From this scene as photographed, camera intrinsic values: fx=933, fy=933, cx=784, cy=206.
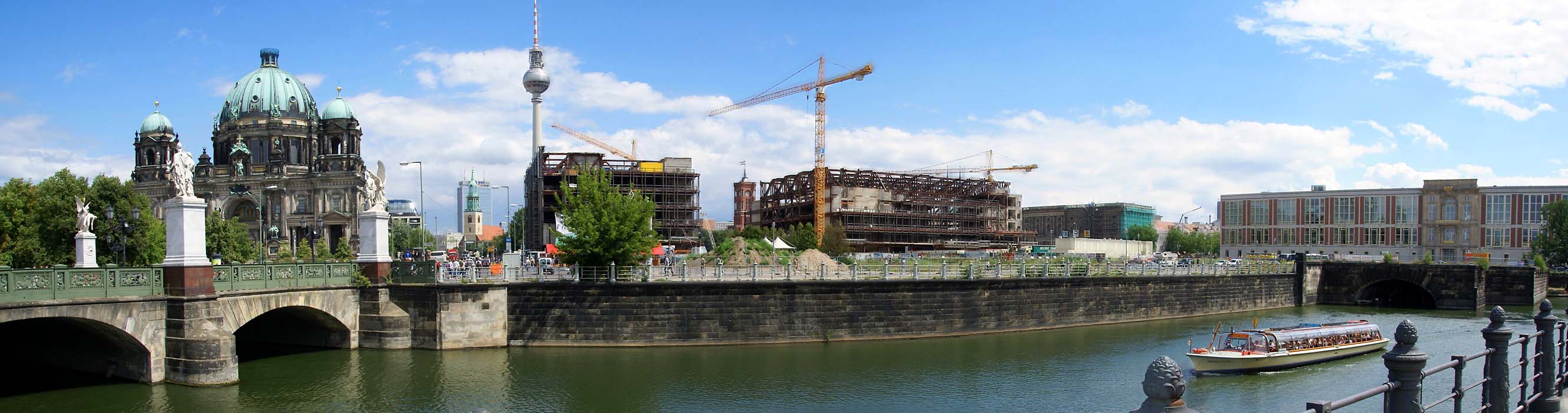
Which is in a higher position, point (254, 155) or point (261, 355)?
point (254, 155)

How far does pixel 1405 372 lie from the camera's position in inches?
276

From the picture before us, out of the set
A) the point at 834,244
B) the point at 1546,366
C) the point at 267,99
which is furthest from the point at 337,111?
the point at 1546,366

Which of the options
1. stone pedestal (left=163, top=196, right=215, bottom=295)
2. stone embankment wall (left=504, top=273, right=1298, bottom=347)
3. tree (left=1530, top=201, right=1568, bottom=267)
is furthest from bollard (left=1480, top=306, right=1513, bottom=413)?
tree (left=1530, top=201, right=1568, bottom=267)

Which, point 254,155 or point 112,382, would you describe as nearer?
point 112,382

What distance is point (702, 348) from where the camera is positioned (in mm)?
37844

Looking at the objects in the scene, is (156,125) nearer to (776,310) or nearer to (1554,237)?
(776,310)

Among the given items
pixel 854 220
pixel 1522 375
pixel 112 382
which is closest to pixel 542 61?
pixel 854 220

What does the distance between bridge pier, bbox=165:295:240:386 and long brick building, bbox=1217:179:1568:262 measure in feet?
316

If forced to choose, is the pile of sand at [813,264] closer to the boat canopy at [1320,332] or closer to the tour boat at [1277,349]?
the tour boat at [1277,349]

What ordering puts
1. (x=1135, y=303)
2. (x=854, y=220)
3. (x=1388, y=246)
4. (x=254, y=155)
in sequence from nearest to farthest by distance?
(x=1135, y=303) < (x=1388, y=246) < (x=254, y=155) < (x=854, y=220)

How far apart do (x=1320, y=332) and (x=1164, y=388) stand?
3733cm

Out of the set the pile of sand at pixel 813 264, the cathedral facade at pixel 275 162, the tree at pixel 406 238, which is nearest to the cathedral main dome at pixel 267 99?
the cathedral facade at pixel 275 162

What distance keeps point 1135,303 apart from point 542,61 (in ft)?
345

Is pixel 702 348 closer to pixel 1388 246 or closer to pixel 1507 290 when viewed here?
pixel 1507 290
